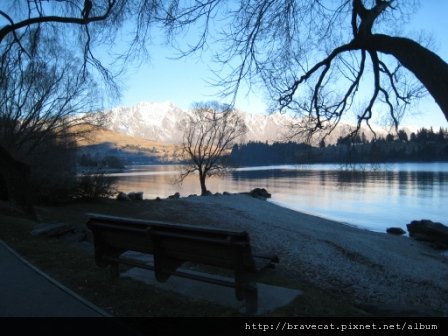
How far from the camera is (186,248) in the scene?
5.21m

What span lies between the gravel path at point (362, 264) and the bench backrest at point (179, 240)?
3.30 meters

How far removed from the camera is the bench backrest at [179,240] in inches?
186

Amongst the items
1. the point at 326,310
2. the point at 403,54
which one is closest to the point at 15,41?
the point at 403,54

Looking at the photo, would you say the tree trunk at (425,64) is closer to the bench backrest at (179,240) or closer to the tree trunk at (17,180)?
the bench backrest at (179,240)

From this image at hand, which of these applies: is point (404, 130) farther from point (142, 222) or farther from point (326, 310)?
point (142, 222)

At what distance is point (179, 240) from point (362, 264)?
11.4 meters

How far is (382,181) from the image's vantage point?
67000mm

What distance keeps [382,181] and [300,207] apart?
2951 cm

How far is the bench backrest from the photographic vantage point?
473 centimetres

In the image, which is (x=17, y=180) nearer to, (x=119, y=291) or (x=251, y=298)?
(x=119, y=291)

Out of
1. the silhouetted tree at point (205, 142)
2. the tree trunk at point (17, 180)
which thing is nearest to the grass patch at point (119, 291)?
the tree trunk at point (17, 180)

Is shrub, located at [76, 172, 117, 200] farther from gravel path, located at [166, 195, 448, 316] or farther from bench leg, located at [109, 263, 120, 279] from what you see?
bench leg, located at [109, 263, 120, 279]

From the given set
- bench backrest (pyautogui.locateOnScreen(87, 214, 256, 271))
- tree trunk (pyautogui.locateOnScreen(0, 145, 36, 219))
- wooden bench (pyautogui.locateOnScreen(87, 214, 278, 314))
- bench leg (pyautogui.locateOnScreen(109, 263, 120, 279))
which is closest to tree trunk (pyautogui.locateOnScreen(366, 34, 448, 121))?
wooden bench (pyautogui.locateOnScreen(87, 214, 278, 314))

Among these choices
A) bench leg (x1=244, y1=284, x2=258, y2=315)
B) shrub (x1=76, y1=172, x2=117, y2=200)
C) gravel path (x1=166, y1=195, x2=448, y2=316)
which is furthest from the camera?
shrub (x1=76, y1=172, x2=117, y2=200)
